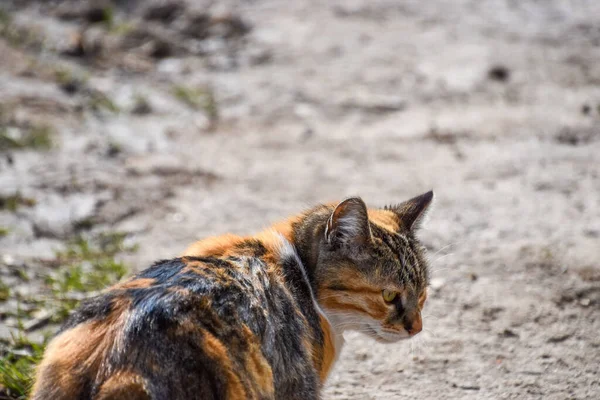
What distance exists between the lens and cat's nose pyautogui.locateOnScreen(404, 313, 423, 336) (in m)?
3.69

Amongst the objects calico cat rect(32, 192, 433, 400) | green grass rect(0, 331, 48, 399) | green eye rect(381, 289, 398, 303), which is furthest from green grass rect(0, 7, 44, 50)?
green eye rect(381, 289, 398, 303)

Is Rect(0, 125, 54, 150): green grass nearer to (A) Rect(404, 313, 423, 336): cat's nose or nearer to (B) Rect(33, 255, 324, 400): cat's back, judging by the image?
(B) Rect(33, 255, 324, 400): cat's back

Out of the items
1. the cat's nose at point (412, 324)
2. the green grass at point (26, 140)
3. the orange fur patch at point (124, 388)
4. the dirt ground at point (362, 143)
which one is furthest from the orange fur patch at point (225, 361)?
the green grass at point (26, 140)

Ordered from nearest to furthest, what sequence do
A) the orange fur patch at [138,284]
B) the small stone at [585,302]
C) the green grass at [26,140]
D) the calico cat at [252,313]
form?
the calico cat at [252,313] < the orange fur patch at [138,284] < the small stone at [585,302] < the green grass at [26,140]

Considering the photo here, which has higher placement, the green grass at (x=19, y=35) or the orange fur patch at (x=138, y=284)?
the orange fur patch at (x=138, y=284)

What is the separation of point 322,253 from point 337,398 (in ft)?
2.68

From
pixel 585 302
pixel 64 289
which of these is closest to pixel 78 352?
pixel 64 289

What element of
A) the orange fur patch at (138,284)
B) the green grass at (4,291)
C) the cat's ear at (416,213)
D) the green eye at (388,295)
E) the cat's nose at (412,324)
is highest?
the orange fur patch at (138,284)

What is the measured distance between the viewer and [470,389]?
13.0 ft

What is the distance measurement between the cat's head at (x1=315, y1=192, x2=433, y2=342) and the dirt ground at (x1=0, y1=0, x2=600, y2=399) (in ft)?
1.69

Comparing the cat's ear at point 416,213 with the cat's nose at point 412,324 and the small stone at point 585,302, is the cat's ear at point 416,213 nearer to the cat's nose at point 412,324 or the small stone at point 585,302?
the cat's nose at point 412,324

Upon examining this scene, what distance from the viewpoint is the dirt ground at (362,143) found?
4449 mm

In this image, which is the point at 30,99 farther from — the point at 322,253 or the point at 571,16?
the point at 571,16

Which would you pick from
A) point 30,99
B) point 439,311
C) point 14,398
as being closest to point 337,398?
point 439,311
